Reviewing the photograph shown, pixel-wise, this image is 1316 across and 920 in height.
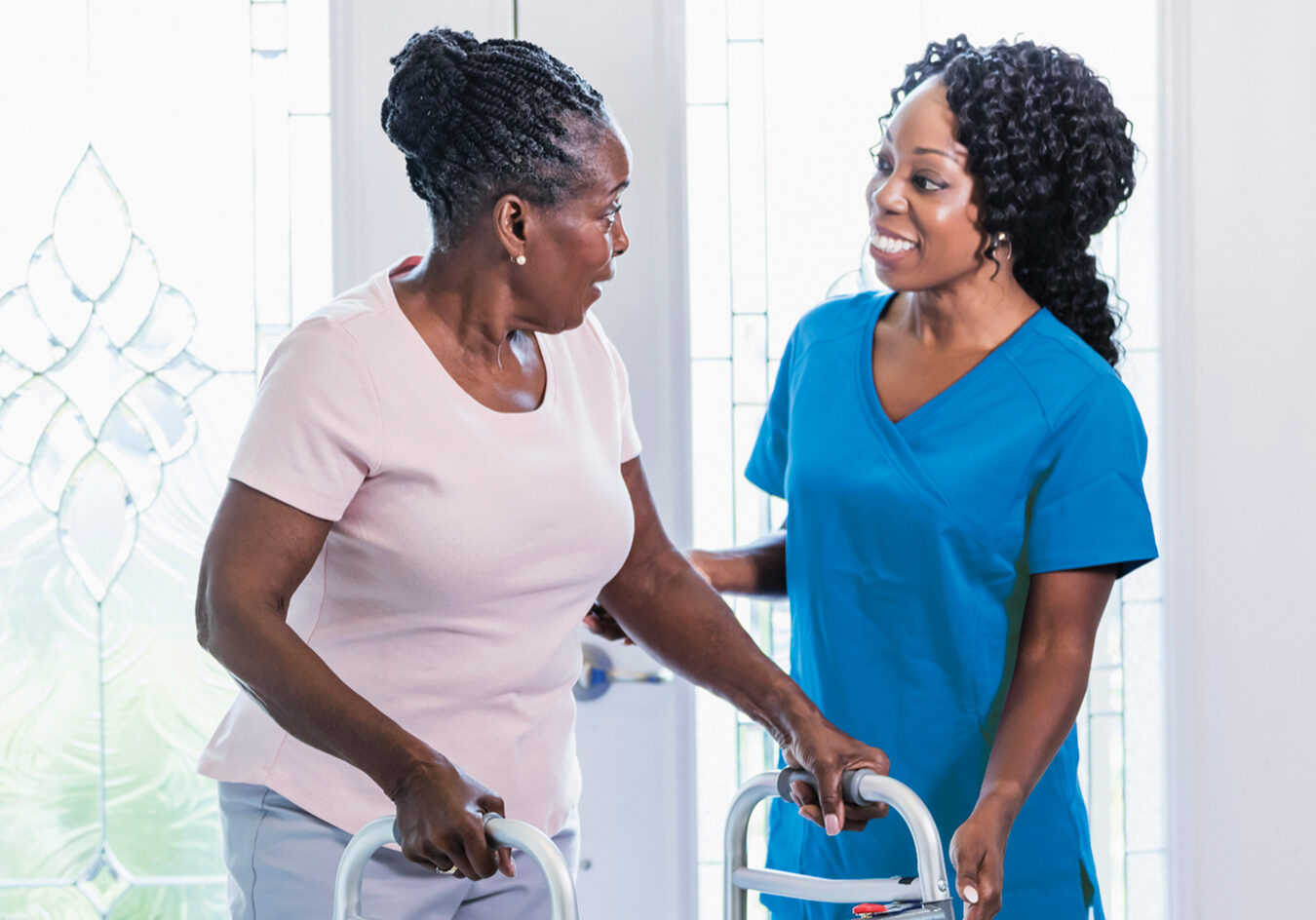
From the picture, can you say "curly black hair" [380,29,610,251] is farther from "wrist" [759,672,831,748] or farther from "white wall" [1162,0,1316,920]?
→ "white wall" [1162,0,1316,920]

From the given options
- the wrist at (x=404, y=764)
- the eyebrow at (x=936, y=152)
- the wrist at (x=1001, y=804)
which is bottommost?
the wrist at (x=1001, y=804)

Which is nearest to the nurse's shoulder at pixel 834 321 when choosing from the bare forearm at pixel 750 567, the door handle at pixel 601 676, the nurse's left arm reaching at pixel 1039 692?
the bare forearm at pixel 750 567

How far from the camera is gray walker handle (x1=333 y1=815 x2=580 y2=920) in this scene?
0.85 m

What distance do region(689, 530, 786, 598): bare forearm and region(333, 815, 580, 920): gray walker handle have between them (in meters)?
0.53

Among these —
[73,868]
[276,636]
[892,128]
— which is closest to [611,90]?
[892,128]

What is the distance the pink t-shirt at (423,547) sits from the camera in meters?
1.01

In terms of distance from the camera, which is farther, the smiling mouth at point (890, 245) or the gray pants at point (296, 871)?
the smiling mouth at point (890, 245)

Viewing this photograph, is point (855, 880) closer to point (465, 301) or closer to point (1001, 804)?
point (1001, 804)

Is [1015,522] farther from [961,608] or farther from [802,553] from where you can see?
[802,553]

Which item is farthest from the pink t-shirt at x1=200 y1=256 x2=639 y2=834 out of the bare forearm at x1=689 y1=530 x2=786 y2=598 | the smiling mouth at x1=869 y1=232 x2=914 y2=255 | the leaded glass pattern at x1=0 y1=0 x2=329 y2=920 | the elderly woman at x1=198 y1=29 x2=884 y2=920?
the leaded glass pattern at x1=0 y1=0 x2=329 y2=920

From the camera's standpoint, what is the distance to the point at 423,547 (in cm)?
103

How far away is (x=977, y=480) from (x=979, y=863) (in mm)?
354

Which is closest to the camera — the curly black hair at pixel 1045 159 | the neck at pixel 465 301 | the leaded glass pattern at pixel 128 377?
the neck at pixel 465 301

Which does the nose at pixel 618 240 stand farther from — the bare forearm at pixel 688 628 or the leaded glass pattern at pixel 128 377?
the leaded glass pattern at pixel 128 377
